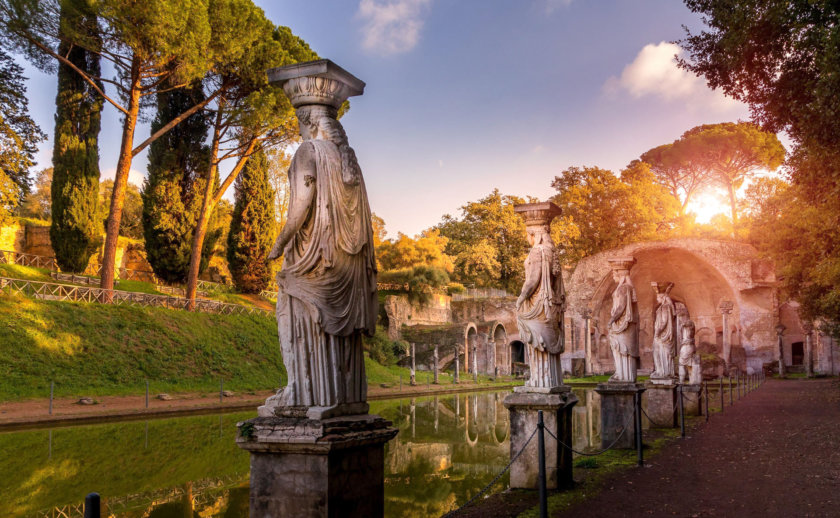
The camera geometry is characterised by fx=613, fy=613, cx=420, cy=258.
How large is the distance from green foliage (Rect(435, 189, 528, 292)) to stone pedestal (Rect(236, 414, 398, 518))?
41061 mm

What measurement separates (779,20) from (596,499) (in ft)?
20.6

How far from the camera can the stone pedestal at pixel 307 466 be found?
3.20 m

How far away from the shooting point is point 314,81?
377cm

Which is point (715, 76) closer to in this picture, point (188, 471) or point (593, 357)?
point (188, 471)

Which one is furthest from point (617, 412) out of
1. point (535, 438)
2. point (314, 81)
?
point (314, 81)

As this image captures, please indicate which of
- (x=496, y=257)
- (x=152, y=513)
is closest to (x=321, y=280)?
(x=152, y=513)

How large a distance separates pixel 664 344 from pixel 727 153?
35.1 metres

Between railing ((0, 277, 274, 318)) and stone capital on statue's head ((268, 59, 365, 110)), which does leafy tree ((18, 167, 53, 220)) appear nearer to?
railing ((0, 277, 274, 318))

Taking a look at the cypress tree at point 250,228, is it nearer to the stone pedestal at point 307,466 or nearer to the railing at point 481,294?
the railing at point 481,294

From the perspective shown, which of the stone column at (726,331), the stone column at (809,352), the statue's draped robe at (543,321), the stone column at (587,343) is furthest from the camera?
the stone column at (587,343)

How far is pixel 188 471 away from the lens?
7484 mm

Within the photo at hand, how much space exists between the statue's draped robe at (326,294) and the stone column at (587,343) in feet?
102

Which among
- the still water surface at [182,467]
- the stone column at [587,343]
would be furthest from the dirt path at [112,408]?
the stone column at [587,343]

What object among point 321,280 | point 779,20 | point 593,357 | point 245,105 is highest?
point 245,105
